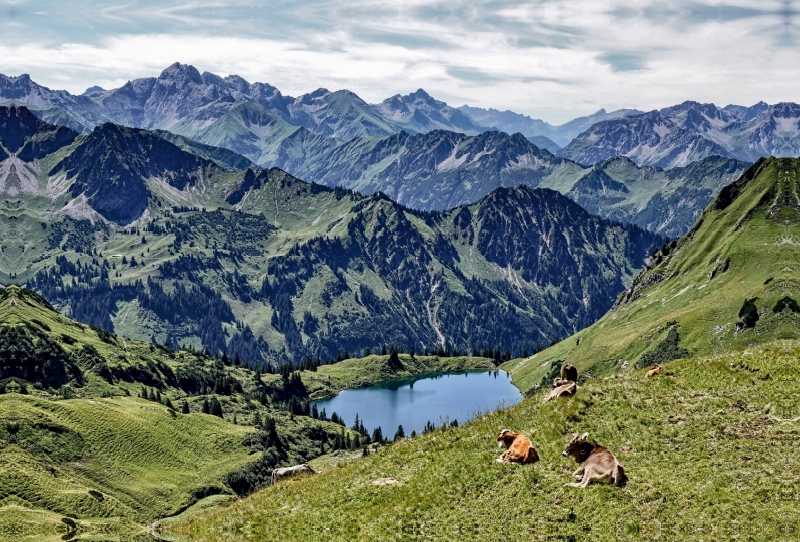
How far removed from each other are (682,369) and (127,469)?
126996 mm

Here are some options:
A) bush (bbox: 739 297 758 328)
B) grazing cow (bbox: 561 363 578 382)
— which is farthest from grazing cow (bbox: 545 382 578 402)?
bush (bbox: 739 297 758 328)

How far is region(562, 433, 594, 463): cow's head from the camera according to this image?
33344 mm

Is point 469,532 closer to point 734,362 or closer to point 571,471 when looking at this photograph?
point 571,471

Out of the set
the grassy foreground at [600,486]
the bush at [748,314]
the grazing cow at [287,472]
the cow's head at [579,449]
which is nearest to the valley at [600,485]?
the grassy foreground at [600,486]

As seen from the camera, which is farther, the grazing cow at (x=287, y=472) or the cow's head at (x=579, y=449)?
the grazing cow at (x=287, y=472)

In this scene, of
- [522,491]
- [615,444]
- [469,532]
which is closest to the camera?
[469,532]

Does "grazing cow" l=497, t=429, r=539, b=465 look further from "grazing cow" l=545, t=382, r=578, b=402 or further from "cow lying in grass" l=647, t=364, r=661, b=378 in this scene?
"cow lying in grass" l=647, t=364, r=661, b=378

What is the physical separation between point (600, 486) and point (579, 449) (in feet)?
11.0

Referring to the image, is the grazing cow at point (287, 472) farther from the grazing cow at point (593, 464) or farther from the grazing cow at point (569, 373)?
the grazing cow at point (593, 464)

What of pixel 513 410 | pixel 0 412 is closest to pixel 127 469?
pixel 0 412

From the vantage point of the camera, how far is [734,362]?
4322cm

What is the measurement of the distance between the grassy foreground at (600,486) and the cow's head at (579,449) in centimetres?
56

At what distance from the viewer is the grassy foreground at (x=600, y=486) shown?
92.3 feet

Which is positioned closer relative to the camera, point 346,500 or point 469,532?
point 469,532
